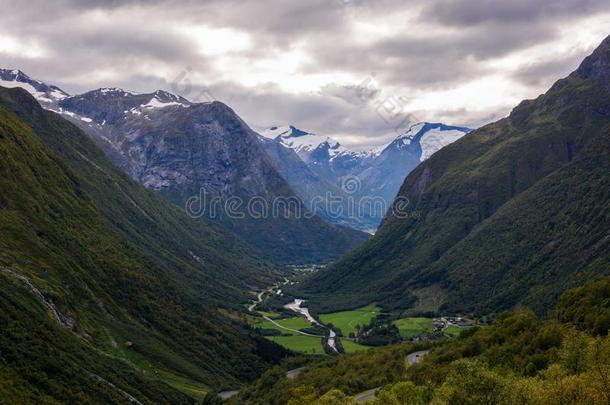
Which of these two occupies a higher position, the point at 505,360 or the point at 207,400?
the point at 505,360

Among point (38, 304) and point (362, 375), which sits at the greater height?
point (38, 304)

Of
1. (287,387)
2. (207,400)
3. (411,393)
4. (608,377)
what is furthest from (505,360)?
(207,400)

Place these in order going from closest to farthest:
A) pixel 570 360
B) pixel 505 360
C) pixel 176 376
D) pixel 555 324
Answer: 1. pixel 570 360
2. pixel 505 360
3. pixel 555 324
4. pixel 176 376

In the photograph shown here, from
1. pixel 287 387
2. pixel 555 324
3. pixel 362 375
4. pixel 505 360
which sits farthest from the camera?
pixel 287 387

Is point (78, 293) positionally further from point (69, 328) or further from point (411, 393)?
point (411, 393)

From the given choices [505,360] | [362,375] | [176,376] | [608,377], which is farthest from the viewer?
[176,376]

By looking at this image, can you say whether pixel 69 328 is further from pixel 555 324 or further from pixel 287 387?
pixel 555 324

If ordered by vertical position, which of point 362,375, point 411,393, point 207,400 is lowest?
point 207,400

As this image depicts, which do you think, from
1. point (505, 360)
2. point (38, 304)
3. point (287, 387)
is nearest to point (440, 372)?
point (505, 360)

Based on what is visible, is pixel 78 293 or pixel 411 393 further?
pixel 78 293
